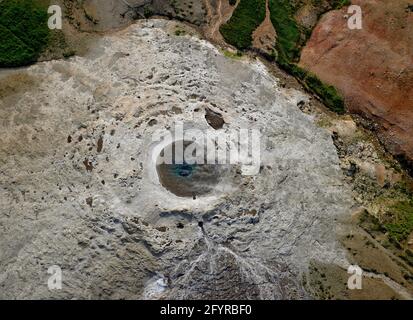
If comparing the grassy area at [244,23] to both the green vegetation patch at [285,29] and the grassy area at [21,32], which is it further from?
the grassy area at [21,32]

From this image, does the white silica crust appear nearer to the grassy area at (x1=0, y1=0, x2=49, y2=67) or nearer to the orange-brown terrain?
the grassy area at (x1=0, y1=0, x2=49, y2=67)

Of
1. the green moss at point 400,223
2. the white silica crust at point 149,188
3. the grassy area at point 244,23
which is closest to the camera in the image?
the white silica crust at point 149,188

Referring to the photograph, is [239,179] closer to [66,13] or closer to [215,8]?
[215,8]

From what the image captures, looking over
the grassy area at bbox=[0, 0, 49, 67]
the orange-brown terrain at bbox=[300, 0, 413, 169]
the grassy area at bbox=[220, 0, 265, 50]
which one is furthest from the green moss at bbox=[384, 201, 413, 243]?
the grassy area at bbox=[0, 0, 49, 67]

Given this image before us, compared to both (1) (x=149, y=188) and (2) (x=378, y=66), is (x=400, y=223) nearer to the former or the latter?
(2) (x=378, y=66)

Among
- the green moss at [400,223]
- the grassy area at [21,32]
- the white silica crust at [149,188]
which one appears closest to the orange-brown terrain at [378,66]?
the white silica crust at [149,188]

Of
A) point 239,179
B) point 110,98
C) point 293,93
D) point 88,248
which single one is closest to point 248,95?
point 293,93

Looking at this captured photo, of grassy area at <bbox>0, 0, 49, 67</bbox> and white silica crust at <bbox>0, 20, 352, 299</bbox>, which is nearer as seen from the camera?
white silica crust at <bbox>0, 20, 352, 299</bbox>

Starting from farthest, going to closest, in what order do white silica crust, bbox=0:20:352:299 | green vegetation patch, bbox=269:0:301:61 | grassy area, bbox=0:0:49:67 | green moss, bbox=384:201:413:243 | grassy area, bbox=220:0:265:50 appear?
grassy area, bbox=220:0:265:50, green vegetation patch, bbox=269:0:301:61, grassy area, bbox=0:0:49:67, green moss, bbox=384:201:413:243, white silica crust, bbox=0:20:352:299
